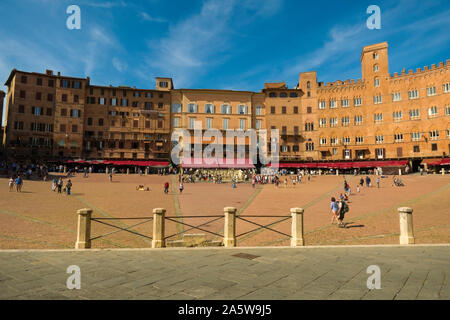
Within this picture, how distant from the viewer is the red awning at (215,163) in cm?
4978

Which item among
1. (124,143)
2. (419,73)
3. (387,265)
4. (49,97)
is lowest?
(387,265)

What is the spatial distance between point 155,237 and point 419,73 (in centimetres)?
5662

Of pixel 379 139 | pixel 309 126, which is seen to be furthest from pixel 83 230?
pixel 379 139

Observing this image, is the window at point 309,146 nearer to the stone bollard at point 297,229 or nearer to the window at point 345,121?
the window at point 345,121

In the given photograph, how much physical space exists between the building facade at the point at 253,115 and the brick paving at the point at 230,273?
4689 centimetres

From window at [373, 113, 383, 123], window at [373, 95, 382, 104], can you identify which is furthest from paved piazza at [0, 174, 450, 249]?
window at [373, 95, 382, 104]

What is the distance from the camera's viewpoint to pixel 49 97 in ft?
161

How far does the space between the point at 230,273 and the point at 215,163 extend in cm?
4576

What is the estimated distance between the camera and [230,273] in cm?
528

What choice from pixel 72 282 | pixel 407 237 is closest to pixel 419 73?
pixel 407 237
